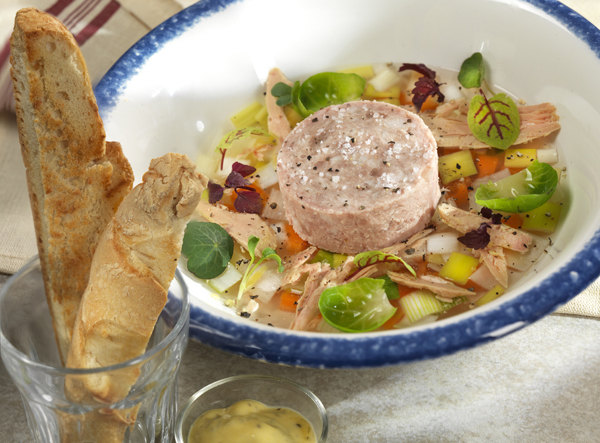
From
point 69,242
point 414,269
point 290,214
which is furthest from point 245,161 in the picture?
point 69,242

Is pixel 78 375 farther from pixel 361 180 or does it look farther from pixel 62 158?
pixel 361 180

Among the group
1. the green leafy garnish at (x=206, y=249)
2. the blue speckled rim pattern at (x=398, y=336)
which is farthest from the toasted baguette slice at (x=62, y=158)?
the green leafy garnish at (x=206, y=249)

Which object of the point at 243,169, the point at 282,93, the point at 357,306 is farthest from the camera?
the point at 282,93

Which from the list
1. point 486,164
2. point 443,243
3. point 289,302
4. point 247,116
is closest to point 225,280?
point 289,302

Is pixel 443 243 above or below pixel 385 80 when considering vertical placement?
Result: below

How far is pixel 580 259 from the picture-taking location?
1958mm

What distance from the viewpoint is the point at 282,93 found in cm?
322

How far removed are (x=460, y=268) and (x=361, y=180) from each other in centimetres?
52

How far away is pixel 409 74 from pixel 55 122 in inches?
87.1

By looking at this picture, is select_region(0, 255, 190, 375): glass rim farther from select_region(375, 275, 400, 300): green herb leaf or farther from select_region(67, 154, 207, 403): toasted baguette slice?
select_region(375, 275, 400, 300): green herb leaf

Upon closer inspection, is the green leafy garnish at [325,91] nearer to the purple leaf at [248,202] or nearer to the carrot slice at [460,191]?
the purple leaf at [248,202]

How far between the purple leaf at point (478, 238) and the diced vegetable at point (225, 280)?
3.01 feet

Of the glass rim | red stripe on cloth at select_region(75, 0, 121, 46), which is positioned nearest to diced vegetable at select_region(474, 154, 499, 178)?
the glass rim

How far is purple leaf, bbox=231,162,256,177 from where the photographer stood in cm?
291
